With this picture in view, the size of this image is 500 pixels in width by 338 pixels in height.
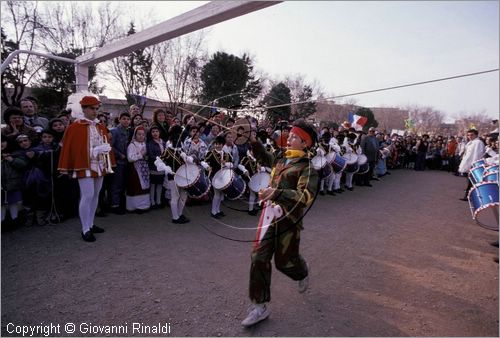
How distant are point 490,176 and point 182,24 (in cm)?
581

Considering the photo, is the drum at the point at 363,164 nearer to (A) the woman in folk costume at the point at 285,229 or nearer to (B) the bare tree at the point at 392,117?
(A) the woman in folk costume at the point at 285,229

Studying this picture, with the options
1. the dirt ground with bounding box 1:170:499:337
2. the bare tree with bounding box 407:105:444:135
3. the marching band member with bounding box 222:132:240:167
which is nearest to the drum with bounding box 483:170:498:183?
the dirt ground with bounding box 1:170:499:337

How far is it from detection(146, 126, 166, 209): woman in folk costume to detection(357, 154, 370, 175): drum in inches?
278

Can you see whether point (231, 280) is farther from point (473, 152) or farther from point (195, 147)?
point (473, 152)

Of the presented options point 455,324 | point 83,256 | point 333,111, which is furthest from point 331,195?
point 333,111

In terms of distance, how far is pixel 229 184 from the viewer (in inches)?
241

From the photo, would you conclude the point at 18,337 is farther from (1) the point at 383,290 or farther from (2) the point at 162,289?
(1) the point at 383,290

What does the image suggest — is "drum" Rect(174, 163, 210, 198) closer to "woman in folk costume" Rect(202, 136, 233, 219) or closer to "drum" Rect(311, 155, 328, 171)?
"woman in folk costume" Rect(202, 136, 233, 219)

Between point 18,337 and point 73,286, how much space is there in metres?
0.81

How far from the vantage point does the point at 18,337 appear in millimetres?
2809

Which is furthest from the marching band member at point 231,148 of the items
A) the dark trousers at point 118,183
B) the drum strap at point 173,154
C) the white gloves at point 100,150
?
the white gloves at point 100,150

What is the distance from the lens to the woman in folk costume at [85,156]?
16.0ft

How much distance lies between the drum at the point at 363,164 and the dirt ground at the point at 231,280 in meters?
4.67

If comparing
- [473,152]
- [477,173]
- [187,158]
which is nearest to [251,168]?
[187,158]
